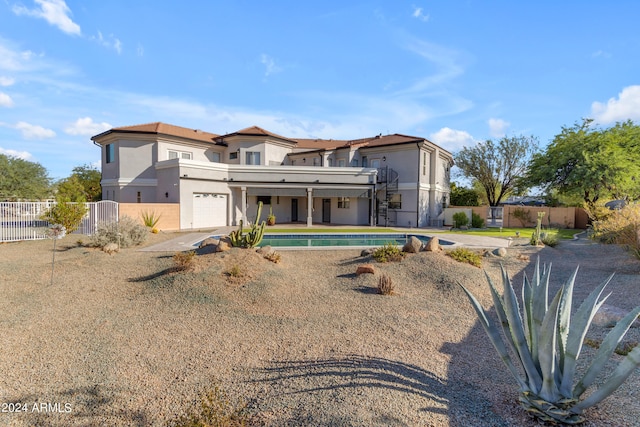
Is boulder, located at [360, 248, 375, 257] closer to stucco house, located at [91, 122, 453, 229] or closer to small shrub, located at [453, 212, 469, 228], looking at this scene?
stucco house, located at [91, 122, 453, 229]

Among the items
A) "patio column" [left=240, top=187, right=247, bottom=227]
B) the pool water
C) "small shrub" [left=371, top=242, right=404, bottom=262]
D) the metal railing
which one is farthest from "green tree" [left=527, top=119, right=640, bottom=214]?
the metal railing

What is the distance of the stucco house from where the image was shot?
2755cm

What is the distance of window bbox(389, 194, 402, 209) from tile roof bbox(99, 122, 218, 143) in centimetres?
1747

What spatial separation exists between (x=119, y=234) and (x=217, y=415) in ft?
46.7

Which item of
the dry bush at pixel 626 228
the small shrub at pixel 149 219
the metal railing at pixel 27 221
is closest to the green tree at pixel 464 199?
the dry bush at pixel 626 228

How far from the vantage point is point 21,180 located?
33406 millimetres

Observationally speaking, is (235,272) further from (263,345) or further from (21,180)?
(21,180)

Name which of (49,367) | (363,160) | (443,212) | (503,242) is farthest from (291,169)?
(49,367)

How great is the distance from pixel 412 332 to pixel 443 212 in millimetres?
28894

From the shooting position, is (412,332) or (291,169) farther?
(291,169)

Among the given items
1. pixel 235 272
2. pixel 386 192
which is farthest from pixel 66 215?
pixel 386 192

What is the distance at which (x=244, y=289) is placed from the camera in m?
9.10

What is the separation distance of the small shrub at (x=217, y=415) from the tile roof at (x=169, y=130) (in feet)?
94.9

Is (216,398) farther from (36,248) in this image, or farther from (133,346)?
(36,248)
